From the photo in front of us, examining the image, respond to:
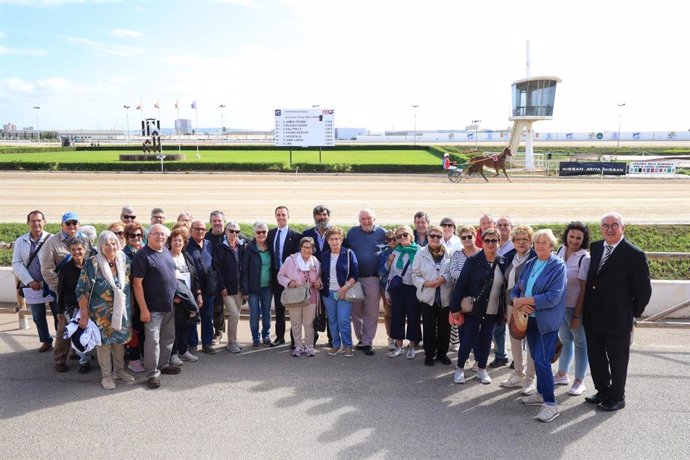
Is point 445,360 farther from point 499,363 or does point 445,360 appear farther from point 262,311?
point 262,311

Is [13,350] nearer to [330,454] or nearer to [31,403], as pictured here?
[31,403]

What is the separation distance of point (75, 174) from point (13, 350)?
81.0 feet

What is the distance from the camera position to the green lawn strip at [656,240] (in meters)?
8.55

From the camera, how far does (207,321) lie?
20.6ft

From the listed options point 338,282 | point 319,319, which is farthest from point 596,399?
point 319,319

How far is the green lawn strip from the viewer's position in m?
8.55

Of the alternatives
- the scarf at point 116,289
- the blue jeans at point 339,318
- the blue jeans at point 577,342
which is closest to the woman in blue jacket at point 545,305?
the blue jeans at point 577,342

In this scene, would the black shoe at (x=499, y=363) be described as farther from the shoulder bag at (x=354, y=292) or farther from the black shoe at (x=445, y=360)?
the shoulder bag at (x=354, y=292)

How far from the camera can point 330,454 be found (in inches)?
155

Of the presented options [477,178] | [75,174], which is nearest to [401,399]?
[477,178]

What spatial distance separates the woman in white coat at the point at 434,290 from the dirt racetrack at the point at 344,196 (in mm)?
8308

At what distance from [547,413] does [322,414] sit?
191cm

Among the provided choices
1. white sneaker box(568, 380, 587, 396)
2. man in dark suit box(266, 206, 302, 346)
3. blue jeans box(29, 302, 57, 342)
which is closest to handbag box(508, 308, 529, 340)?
white sneaker box(568, 380, 587, 396)

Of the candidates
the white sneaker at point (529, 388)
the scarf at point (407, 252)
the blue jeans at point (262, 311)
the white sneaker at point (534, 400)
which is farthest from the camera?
the blue jeans at point (262, 311)
